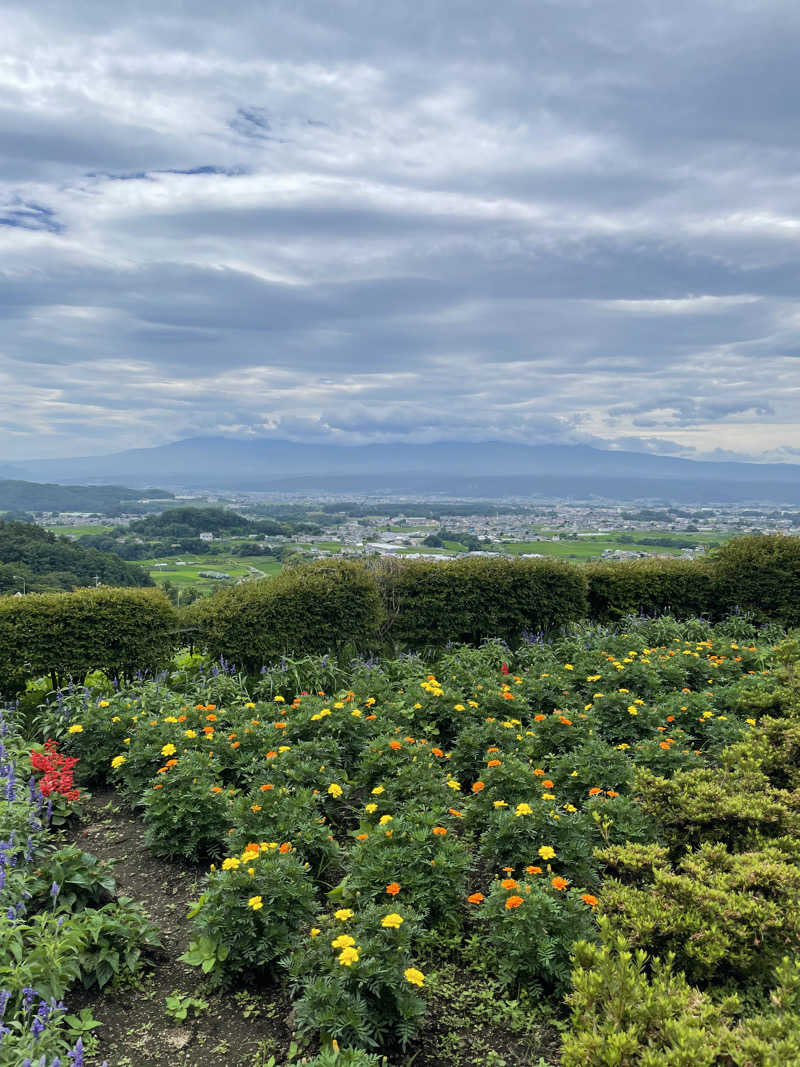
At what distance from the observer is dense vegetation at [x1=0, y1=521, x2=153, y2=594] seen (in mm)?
13203

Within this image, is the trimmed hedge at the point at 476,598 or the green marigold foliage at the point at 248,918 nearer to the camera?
the green marigold foliage at the point at 248,918

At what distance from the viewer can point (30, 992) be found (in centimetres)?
302

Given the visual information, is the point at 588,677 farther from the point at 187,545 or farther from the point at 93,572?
the point at 187,545

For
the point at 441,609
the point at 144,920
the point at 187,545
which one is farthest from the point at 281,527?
the point at 144,920

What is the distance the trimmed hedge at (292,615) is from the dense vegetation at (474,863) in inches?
57.3

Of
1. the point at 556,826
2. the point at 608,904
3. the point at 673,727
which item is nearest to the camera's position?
the point at 608,904

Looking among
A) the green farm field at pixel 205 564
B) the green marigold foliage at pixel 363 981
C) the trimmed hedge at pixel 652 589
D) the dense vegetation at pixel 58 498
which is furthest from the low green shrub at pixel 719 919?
the dense vegetation at pixel 58 498

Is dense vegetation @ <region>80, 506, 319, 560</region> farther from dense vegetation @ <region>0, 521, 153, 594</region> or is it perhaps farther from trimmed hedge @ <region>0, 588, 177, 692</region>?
trimmed hedge @ <region>0, 588, 177, 692</region>

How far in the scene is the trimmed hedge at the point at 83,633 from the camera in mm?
7594

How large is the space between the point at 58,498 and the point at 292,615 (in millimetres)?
78340

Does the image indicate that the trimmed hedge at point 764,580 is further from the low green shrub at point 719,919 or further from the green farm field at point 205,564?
the green farm field at point 205,564

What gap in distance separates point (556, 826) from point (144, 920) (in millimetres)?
2722

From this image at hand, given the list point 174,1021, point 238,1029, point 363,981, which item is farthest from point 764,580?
point 174,1021

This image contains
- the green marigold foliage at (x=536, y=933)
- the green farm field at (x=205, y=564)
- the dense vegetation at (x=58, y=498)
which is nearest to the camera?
the green marigold foliage at (x=536, y=933)
